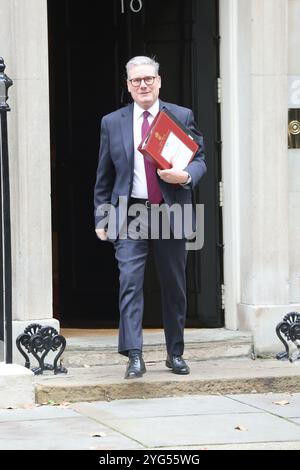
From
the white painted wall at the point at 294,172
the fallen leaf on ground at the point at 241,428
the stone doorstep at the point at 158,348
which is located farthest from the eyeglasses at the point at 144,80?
the fallen leaf on ground at the point at 241,428

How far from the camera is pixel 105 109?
34.4ft

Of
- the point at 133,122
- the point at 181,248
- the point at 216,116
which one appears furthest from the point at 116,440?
the point at 216,116

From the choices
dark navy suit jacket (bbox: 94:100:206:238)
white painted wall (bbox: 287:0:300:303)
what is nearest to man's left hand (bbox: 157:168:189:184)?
dark navy suit jacket (bbox: 94:100:206:238)

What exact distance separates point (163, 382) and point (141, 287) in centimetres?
65

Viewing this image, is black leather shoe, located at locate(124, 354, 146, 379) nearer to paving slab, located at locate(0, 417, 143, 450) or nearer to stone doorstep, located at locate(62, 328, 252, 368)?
paving slab, located at locate(0, 417, 143, 450)

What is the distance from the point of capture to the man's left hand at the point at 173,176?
7965 millimetres

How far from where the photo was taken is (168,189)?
8133 mm

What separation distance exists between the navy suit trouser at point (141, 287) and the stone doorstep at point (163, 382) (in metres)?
0.24

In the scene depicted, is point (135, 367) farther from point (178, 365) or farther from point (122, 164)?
point (122, 164)

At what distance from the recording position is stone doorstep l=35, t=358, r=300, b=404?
807cm

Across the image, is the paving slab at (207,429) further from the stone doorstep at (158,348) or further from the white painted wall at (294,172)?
the white painted wall at (294,172)

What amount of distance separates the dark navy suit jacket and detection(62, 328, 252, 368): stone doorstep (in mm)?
1318

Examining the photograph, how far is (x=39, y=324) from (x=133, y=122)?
66.4 inches

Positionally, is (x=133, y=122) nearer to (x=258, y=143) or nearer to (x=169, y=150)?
→ (x=169, y=150)
